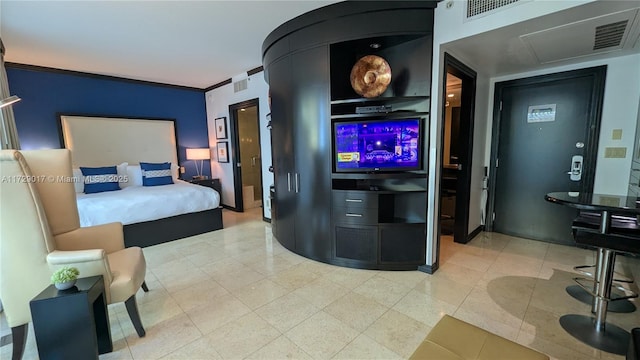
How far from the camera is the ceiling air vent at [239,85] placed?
5.04 metres

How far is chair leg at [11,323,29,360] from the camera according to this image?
1680 mm

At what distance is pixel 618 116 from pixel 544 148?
734 mm

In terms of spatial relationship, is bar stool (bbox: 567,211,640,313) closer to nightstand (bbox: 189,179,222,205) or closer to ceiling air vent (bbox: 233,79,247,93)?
ceiling air vent (bbox: 233,79,247,93)

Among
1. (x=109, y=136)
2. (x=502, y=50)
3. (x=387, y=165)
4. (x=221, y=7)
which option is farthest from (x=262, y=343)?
(x=109, y=136)

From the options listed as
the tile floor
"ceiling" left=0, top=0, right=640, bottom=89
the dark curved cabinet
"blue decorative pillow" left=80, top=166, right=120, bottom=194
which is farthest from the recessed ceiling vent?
"blue decorative pillow" left=80, top=166, right=120, bottom=194

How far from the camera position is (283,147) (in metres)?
3.39

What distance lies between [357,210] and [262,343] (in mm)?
1547

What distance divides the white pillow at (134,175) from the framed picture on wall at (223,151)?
1568 millimetres

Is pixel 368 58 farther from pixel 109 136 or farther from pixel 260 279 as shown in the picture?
pixel 109 136

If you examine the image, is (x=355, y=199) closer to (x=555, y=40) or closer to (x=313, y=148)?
(x=313, y=148)

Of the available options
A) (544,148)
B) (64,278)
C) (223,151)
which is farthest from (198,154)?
(544,148)

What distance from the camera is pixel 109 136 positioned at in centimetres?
493

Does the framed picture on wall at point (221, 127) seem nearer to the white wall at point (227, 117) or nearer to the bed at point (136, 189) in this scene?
the white wall at point (227, 117)

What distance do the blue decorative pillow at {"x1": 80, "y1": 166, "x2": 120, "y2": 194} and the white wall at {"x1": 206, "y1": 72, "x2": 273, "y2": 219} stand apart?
1980 millimetres
